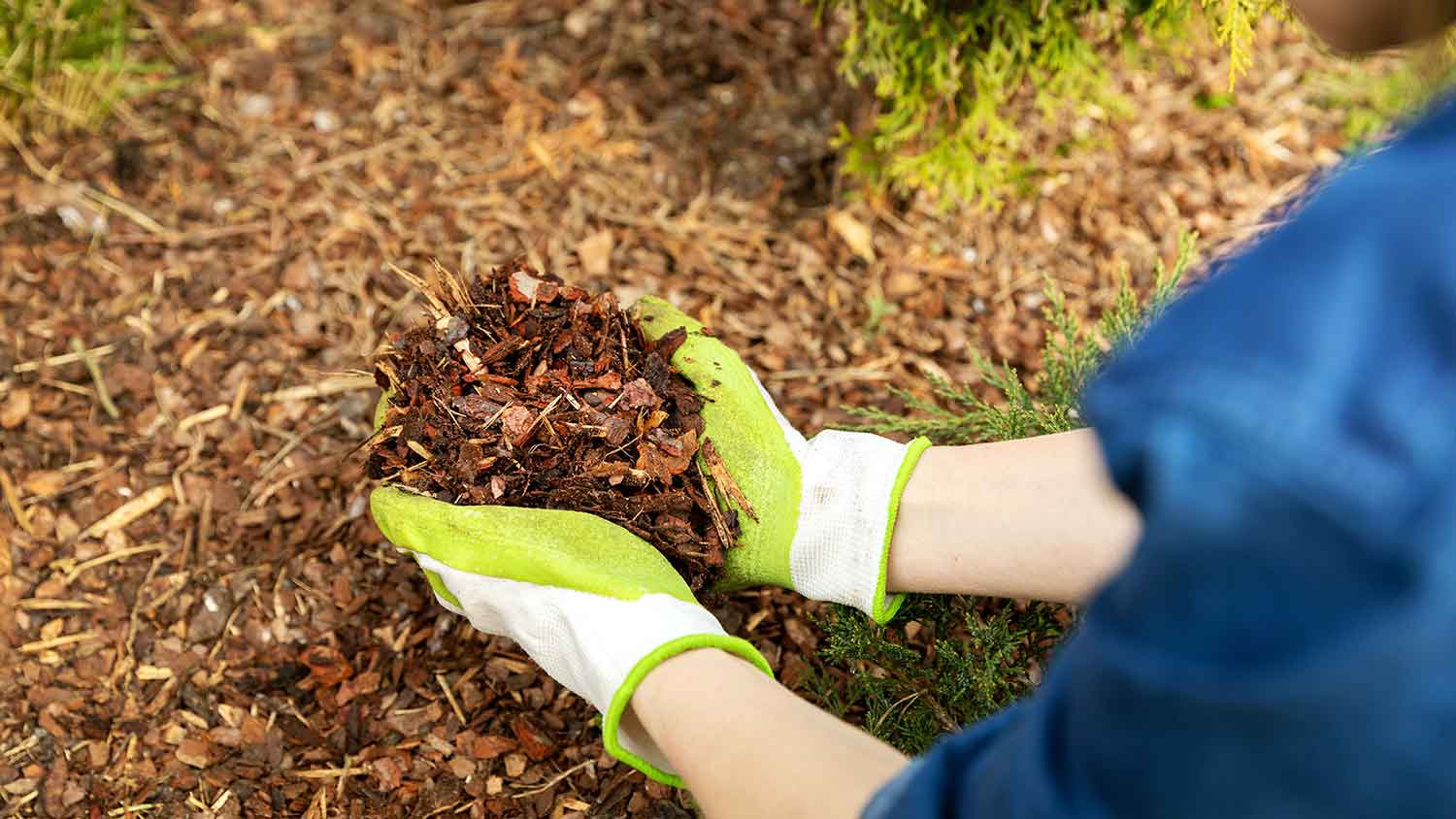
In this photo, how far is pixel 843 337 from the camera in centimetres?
282

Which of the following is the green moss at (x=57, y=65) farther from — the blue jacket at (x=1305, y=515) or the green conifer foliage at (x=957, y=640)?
the blue jacket at (x=1305, y=515)

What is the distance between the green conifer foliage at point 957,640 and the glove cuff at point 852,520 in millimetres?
63

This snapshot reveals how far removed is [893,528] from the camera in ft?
6.41

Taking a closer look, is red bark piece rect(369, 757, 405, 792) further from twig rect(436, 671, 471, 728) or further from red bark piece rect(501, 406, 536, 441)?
red bark piece rect(501, 406, 536, 441)

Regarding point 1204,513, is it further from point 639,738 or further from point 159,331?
point 159,331

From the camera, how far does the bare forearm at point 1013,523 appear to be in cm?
179

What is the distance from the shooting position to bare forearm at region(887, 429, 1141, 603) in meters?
1.79

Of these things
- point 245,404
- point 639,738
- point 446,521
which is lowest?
point 245,404

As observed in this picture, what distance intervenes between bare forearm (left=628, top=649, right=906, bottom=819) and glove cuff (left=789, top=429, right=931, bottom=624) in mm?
424

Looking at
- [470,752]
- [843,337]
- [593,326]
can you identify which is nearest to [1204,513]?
[593,326]

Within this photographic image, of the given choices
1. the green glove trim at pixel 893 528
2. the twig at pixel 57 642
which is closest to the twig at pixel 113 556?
the twig at pixel 57 642

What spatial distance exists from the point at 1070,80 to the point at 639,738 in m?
1.87

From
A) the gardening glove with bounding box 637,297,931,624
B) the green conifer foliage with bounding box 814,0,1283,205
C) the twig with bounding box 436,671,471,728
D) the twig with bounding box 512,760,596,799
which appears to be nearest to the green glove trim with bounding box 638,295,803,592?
the gardening glove with bounding box 637,297,931,624

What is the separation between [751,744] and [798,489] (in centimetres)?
71
